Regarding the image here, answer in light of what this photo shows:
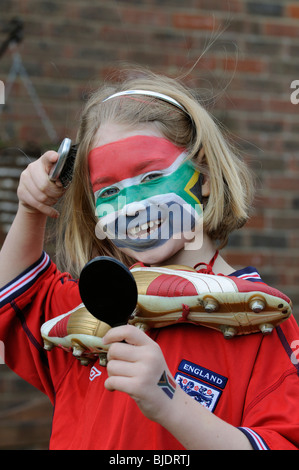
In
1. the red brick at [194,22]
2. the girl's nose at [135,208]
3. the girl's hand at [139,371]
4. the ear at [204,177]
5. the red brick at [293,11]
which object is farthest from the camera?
the red brick at [293,11]

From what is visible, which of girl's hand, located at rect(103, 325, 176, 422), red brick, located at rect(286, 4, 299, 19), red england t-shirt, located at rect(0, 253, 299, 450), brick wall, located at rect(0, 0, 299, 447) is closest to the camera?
girl's hand, located at rect(103, 325, 176, 422)

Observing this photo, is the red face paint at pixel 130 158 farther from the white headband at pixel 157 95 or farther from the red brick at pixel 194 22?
the red brick at pixel 194 22

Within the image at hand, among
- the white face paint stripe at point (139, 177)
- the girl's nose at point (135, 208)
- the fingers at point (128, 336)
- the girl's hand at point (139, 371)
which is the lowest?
the girl's hand at point (139, 371)

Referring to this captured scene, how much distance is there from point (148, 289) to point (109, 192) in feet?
0.83

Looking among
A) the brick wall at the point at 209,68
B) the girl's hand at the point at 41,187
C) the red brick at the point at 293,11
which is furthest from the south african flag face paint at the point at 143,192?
the red brick at the point at 293,11

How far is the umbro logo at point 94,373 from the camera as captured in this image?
53.7 inches

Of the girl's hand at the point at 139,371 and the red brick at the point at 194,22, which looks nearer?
the girl's hand at the point at 139,371

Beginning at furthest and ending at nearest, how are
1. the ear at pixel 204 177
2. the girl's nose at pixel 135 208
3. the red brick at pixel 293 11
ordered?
1. the red brick at pixel 293 11
2. the ear at pixel 204 177
3. the girl's nose at pixel 135 208

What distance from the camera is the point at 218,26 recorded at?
2.79 m

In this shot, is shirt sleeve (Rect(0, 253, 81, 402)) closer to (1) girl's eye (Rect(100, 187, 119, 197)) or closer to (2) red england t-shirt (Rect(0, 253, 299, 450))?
A: (2) red england t-shirt (Rect(0, 253, 299, 450))

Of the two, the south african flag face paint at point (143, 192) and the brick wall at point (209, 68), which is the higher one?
the brick wall at point (209, 68)

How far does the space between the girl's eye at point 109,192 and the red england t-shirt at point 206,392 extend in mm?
316

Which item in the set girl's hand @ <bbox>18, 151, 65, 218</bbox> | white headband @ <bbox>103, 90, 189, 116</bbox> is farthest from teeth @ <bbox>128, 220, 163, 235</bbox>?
white headband @ <bbox>103, 90, 189, 116</bbox>

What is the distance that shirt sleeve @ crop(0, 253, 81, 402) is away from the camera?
1488mm
